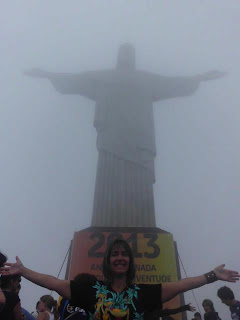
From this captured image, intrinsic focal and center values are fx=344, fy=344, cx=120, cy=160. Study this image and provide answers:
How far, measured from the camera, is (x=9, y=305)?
2799 mm

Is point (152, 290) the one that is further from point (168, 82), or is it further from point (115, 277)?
point (168, 82)

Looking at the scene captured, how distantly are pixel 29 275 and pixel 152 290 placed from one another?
2.95 feet

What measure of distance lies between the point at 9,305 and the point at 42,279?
22.1 inches

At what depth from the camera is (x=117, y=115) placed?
51.2ft

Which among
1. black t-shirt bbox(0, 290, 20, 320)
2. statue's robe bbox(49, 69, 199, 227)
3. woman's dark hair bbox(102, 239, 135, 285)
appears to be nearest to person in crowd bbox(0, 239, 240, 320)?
woman's dark hair bbox(102, 239, 135, 285)

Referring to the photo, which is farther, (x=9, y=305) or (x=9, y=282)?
(x=9, y=282)

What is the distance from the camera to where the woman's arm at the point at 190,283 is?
2508mm

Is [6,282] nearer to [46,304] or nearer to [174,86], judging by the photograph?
[46,304]

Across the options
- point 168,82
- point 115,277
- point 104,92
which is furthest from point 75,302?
point 168,82

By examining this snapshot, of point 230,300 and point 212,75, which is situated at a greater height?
point 212,75

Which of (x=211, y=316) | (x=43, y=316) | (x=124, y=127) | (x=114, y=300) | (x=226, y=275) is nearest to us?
(x=114, y=300)

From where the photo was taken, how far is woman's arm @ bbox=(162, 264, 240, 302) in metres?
2.51

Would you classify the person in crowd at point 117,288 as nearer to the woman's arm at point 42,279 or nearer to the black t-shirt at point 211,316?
the woman's arm at point 42,279

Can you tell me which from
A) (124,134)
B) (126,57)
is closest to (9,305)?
(124,134)
